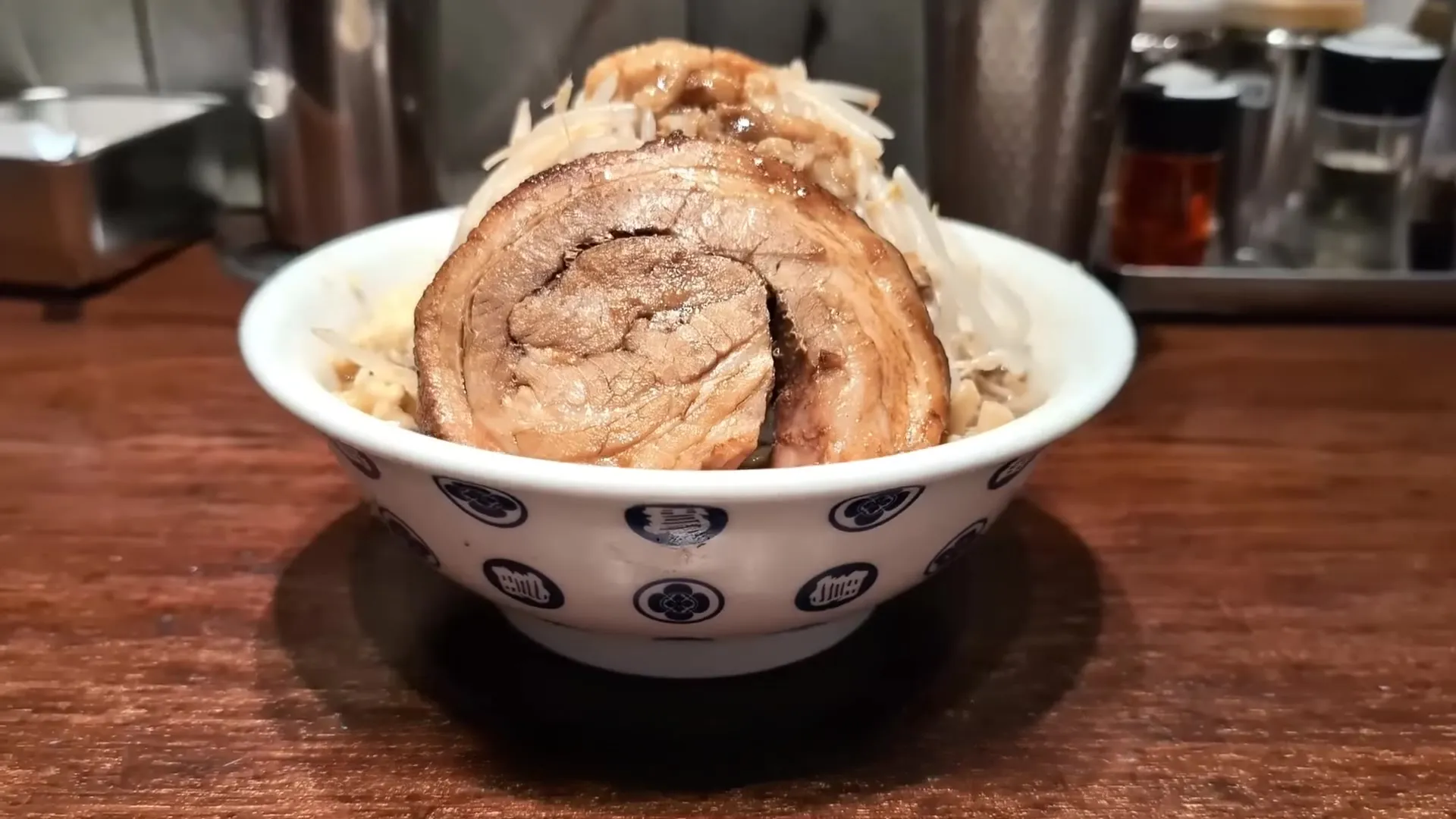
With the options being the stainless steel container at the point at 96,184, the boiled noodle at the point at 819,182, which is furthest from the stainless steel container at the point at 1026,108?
the stainless steel container at the point at 96,184

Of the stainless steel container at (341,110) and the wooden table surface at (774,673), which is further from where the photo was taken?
the stainless steel container at (341,110)

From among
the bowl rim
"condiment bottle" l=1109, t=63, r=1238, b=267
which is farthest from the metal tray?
the bowl rim

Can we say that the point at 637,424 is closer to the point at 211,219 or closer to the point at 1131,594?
the point at 1131,594

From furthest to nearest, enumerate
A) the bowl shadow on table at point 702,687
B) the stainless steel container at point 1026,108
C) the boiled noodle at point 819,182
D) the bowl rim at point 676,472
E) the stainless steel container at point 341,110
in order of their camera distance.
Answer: the stainless steel container at point 341,110 < the stainless steel container at point 1026,108 < the boiled noodle at point 819,182 < the bowl shadow on table at point 702,687 < the bowl rim at point 676,472

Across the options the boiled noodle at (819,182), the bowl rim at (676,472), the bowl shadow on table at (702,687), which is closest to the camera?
the bowl rim at (676,472)

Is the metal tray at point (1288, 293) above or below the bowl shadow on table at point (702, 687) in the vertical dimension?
below

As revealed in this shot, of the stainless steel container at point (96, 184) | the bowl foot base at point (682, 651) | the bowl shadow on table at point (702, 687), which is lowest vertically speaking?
the bowl shadow on table at point (702, 687)

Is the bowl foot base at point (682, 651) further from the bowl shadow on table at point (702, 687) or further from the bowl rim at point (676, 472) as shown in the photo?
the bowl rim at point (676, 472)
